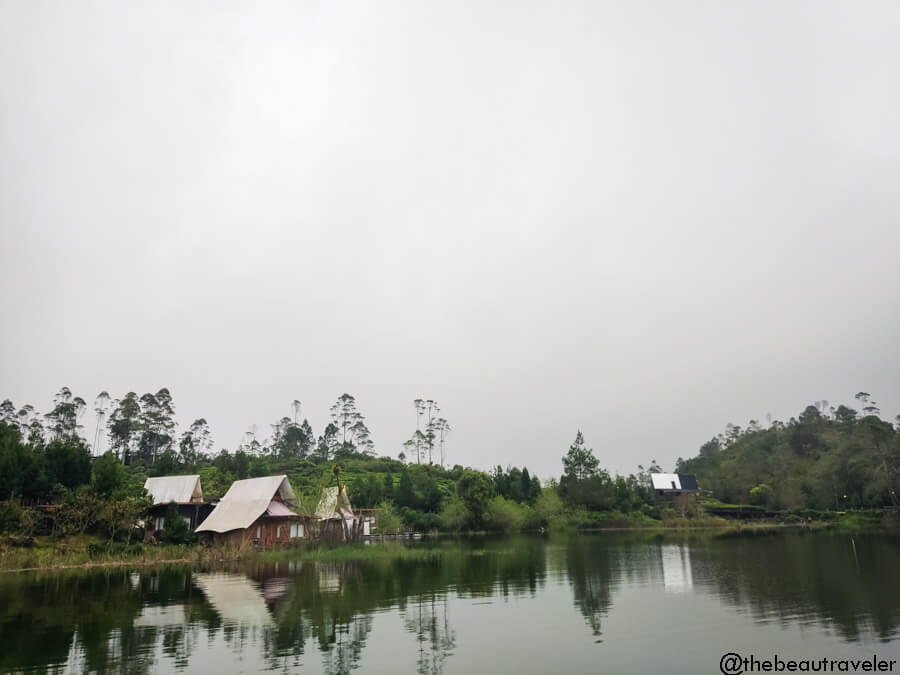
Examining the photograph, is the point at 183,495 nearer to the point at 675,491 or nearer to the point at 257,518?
the point at 257,518

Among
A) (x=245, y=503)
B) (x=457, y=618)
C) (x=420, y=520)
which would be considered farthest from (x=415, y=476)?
(x=457, y=618)

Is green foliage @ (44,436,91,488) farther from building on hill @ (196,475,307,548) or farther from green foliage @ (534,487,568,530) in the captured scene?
green foliage @ (534,487,568,530)

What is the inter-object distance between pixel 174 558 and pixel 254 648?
26.5 meters

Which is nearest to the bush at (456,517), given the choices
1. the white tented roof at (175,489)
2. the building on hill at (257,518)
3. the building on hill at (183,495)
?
the building on hill at (257,518)

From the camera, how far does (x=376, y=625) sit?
51.2 feet

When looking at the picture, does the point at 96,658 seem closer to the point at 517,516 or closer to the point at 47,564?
the point at 47,564

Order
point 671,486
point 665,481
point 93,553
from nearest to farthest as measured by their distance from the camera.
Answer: point 93,553, point 671,486, point 665,481

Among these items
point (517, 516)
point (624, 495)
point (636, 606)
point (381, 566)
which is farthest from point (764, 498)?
point (636, 606)

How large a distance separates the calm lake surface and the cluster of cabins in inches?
537

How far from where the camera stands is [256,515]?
→ 137 feet

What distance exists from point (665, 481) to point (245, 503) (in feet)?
217

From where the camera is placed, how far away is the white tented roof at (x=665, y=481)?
3381 inches

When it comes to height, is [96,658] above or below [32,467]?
A: below

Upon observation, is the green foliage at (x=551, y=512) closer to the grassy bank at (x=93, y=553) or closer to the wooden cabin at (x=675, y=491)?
the wooden cabin at (x=675, y=491)
